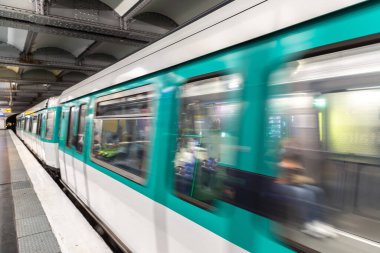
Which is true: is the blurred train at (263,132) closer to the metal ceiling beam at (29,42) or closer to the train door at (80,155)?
the train door at (80,155)

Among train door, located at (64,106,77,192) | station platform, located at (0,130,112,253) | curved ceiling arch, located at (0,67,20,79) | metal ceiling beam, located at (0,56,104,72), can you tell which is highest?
curved ceiling arch, located at (0,67,20,79)

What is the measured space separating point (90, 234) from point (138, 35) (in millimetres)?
4254

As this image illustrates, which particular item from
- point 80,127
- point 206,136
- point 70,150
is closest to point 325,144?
point 206,136

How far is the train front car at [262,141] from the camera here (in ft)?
3.79

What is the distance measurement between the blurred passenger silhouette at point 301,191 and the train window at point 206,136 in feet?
1.12

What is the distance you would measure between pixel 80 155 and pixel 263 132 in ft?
13.6

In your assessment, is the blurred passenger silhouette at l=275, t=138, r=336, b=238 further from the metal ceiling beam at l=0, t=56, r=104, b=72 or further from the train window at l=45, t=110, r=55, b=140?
the train window at l=45, t=110, r=55, b=140

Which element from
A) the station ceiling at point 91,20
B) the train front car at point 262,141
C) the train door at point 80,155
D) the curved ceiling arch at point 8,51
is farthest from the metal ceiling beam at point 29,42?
the train front car at point 262,141

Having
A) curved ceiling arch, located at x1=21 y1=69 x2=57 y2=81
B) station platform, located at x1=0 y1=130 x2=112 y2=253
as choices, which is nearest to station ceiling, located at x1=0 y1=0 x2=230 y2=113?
station platform, located at x1=0 y1=130 x2=112 y2=253

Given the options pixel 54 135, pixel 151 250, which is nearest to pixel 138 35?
pixel 54 135

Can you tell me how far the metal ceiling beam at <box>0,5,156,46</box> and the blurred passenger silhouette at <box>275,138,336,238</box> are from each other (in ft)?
12.1

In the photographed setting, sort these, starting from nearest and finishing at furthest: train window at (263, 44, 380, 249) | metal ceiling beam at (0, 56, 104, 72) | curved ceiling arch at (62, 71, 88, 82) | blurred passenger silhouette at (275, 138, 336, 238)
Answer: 1. train window at (263, 44, 380, 249)
2. blurred passenger silhouette at (275, 138, 336, 238)
3. metal ceiling beam at (0, 56, 104, 72)
4. curved ceiling arch at (62, 71, 88, 82)

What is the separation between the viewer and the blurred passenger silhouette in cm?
124

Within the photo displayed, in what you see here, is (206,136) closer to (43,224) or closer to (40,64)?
(43,224)
